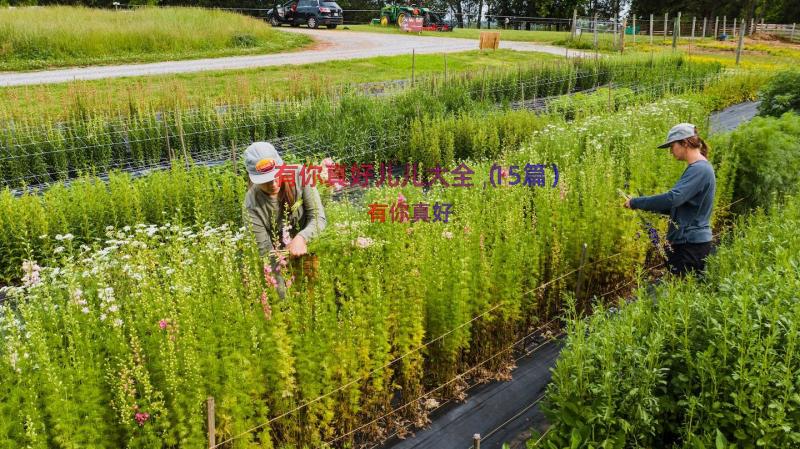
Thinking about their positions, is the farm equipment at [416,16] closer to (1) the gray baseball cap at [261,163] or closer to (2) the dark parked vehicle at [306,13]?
(2) the dark parked vehicle at [306,13]

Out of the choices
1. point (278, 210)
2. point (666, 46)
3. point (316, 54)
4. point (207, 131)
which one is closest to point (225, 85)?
point (316, 54)

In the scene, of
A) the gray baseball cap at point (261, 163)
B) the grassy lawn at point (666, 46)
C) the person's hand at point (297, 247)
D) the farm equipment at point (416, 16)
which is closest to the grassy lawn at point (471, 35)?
the grassy lawn at point (666, 46)

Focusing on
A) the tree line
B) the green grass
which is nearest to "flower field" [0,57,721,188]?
the green grass

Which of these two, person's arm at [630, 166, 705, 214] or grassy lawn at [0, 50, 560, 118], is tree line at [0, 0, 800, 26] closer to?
grassy lawn at [0, 50, 560, 118]

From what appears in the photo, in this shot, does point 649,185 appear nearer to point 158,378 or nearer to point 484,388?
point 484,388

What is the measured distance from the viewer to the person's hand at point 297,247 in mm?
3477

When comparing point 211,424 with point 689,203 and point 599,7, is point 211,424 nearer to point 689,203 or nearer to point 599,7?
Answer: point 689,203

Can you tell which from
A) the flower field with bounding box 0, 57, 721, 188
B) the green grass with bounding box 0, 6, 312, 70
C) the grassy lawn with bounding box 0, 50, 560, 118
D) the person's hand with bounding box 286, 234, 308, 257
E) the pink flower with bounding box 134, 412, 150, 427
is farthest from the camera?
the green grass with bounding box 0, 6, 312, 70

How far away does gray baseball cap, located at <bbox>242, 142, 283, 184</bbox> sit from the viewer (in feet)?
11.6

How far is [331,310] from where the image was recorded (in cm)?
330

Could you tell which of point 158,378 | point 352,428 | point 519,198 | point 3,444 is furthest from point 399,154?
point 3,444

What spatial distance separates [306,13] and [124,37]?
1055cm

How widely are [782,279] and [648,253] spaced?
2.60 meters

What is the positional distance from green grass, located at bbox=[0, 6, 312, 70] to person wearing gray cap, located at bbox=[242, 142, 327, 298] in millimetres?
16430
